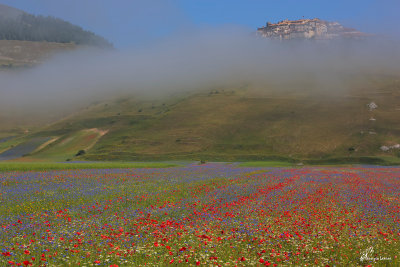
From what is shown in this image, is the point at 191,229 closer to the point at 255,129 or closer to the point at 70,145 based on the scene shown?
the point at 255,129

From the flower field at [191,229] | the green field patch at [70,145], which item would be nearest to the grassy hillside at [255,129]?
the green field patch at [70,145]

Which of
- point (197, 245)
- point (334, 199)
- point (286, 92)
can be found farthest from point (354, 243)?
point (286, 92)

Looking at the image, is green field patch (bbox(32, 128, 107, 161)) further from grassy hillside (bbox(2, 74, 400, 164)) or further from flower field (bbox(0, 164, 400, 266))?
flower field (bbox(0, 164, 400, 266))

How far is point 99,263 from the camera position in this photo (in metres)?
8.62

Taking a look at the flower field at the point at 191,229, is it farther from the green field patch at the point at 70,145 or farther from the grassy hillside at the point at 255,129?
the green field patch at the point at 70,145

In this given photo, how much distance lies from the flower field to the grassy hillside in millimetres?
81384

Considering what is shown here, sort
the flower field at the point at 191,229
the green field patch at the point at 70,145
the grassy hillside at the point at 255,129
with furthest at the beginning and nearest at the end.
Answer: the green field patch at the point at 70,145
the grassy hillside at the point at 255,129
the flower field at the point at 191,229

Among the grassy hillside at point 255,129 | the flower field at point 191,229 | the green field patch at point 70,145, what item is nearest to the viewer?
the flower field at point 191,229

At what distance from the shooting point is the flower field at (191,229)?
9.73 m

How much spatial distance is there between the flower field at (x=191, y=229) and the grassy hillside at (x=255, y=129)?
81.4m

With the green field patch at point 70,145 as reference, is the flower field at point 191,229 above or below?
above

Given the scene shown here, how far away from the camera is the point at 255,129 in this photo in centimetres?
13312

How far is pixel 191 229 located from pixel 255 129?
12212 cm

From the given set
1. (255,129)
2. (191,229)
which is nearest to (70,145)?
(255,129)
